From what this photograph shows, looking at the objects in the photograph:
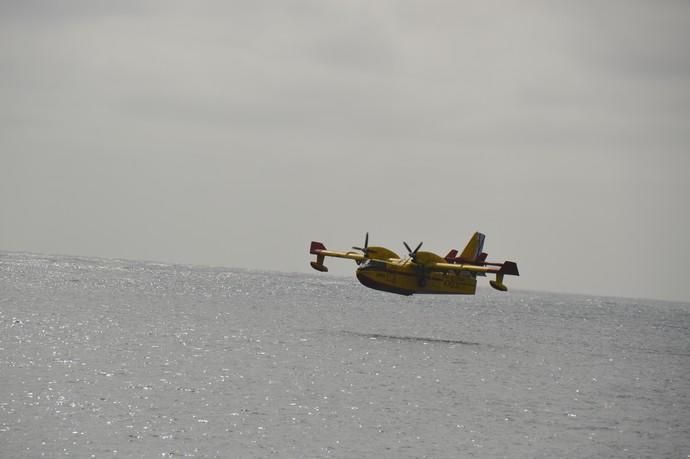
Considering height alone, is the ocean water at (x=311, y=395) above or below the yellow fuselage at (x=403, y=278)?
below

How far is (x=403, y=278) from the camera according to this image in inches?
2950

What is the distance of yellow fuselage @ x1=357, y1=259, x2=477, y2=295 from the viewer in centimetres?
7375

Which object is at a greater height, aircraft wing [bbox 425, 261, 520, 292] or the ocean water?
aircraft wing [bbox 425, 261, 520, 292]

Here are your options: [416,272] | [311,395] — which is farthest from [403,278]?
[311,395]

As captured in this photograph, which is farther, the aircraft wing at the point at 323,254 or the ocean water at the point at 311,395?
the aircraft wing at the point at 323,254

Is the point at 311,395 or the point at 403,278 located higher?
the point at 403,278

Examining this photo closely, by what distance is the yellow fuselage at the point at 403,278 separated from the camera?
2904 inches

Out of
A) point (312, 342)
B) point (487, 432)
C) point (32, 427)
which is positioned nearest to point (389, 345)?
point (312, 342)

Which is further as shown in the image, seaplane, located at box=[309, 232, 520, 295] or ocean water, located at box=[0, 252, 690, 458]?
seaplane, located at box=[309, 232, 520, 295]

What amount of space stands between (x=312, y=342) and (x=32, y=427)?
4112 cm

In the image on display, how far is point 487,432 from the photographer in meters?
39.2

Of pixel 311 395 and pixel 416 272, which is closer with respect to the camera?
pixel 311 395

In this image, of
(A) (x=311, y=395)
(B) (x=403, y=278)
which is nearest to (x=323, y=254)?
(B) (x=403, y=278)

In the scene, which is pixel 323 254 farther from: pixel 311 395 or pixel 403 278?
pixel 311 395
